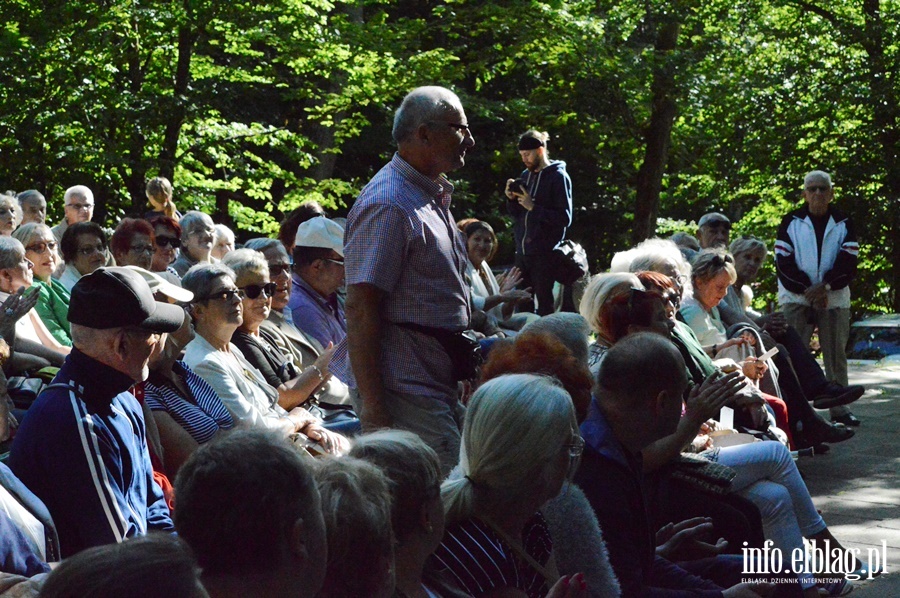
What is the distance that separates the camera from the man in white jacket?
9477 mm

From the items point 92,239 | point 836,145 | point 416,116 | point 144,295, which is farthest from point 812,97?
point 144,295

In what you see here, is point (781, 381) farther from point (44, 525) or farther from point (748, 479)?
point (44, 525)

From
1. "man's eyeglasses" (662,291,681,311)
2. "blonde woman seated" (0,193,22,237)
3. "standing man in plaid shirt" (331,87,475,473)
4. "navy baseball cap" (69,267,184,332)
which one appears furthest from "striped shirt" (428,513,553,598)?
"blonde woman seated" (0,193,22,237)

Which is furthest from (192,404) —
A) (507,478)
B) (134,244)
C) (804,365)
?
(804,365)

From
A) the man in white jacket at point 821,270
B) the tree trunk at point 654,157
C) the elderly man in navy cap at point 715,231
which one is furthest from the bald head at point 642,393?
the tree trunk at point 654,157

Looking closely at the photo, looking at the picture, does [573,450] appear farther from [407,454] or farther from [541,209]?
[541,209]

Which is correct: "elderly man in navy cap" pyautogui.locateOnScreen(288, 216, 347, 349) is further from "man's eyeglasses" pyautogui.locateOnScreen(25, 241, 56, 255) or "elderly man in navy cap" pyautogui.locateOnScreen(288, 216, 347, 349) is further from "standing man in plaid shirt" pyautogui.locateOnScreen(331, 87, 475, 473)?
"standing man in plaid shirt" pyautogui.locateOnScreen(331, 87, 475, 473)

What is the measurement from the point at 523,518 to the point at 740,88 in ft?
49.9

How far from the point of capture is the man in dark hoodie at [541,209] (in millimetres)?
10094

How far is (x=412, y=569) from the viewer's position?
8.07ft

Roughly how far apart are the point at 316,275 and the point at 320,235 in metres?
0.22

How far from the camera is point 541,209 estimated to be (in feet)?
33.1

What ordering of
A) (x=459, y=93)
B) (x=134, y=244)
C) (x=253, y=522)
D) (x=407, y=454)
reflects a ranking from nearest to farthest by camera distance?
(x=253, y=522) < (x=407, y=454) < (x=134, y=244) < (x=459, y=93)

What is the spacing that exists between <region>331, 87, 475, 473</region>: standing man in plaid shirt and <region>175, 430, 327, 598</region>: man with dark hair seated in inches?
74.6
